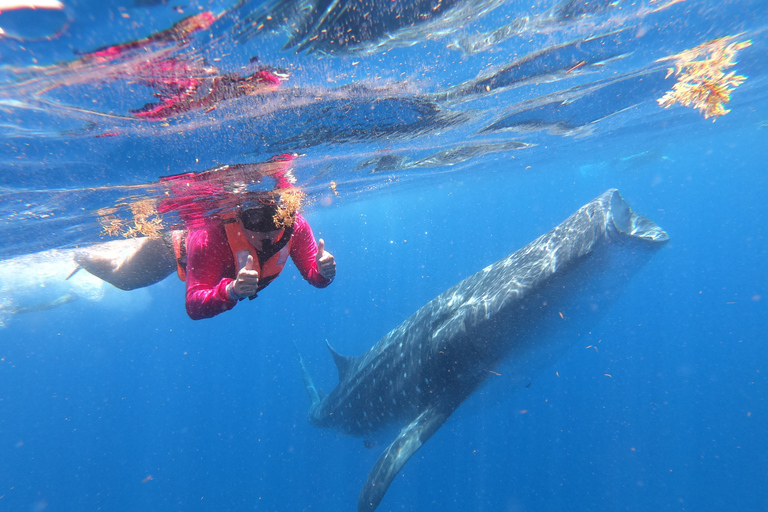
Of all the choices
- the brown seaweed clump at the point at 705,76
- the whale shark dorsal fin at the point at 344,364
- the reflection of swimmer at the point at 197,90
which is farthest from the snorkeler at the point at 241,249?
the whale shark dorsal fin at the point at 344,364

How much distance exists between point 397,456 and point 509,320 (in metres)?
3.39

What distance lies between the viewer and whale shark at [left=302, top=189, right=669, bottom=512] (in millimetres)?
5746

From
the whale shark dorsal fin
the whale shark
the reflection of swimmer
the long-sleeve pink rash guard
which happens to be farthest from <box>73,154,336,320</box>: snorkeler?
the whale shark dorsal fin

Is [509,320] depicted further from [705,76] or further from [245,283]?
[705,76]

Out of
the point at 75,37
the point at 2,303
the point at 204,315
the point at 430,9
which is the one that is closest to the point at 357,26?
the point at 430,9

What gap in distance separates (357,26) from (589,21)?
4630 mm

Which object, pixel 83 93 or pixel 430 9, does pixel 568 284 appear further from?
pixel 83 93

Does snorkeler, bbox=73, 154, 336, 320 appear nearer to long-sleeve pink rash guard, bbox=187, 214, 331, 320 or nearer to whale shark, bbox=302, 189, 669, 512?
long-sleeve pink rash guard, bbox=187, 214, 331, 320

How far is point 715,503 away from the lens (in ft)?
67.3

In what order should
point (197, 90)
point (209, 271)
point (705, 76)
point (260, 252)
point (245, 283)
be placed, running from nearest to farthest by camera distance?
point (245, 283) < point (209, 271) < point (260, 252) < point (197, 90) < point (705, 76)

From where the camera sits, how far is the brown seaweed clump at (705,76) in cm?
602

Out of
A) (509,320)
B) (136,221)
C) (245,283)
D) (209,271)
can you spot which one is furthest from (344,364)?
(136,221)

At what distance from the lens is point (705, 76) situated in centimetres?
755

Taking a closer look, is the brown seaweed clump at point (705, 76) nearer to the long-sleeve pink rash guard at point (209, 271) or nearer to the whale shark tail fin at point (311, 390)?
the long-sleeve pink rash guard at point (209, 271)
